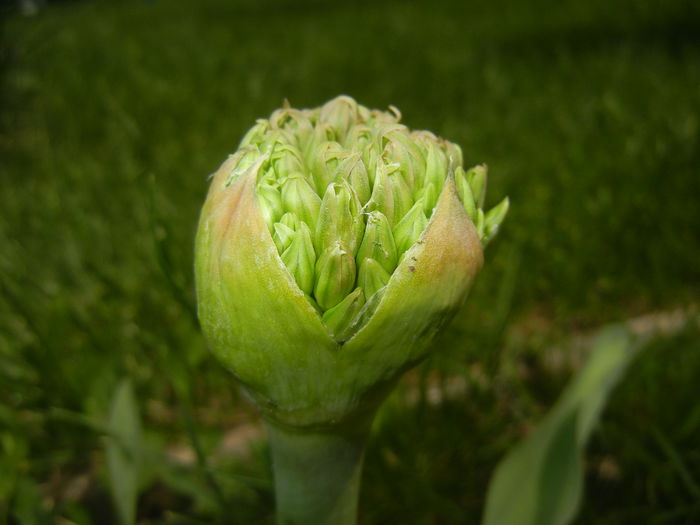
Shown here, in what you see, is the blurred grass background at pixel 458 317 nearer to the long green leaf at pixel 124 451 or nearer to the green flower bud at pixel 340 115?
the long green leaf at pixel 124 451

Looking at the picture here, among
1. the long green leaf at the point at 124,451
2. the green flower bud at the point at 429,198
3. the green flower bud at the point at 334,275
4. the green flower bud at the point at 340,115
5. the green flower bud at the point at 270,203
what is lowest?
the long green leaf at the point at 124,451

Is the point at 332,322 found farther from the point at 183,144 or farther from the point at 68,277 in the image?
the point at 183,144

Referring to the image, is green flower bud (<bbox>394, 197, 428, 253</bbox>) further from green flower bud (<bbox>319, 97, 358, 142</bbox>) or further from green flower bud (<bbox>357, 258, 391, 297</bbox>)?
green flower bud (<bbox>319, 97, 358, 142</bbox>)

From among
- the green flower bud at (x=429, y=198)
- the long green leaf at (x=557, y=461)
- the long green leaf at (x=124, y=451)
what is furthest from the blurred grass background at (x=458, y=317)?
the green flower bud at (x=429, y=198)

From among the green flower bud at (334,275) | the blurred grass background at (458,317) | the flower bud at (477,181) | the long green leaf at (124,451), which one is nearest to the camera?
the green flower bud at (334,275)

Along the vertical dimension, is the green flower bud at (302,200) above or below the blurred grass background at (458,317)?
above

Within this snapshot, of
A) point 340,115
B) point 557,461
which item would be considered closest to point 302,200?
point 340,115
